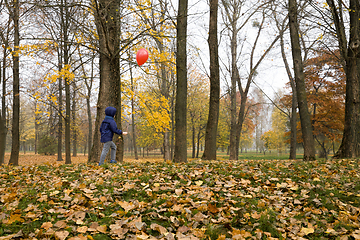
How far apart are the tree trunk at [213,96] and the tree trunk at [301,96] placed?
10.2ft

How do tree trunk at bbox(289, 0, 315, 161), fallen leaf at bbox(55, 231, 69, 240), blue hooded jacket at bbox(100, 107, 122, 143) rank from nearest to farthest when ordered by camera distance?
fallen leaf at bbox(55, 231, 69, 240) → blue hooded jacket at bbox(100, 107, 122, 143) → tree trunk at bbox(289, 0, 315, 161)

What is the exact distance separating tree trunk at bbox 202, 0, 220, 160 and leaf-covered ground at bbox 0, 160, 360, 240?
2816mm

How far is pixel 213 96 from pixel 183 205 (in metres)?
5.14

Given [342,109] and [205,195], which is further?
[342,109]

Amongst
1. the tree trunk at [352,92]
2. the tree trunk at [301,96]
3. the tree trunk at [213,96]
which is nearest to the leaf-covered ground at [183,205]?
the tree trunk at [213,96]

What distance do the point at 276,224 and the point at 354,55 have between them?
8210mm

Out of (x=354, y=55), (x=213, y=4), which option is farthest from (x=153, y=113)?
(x=354, y=55)

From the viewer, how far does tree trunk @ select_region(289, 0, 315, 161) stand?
8.00m

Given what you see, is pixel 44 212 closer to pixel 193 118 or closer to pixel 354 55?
pixel 354 55

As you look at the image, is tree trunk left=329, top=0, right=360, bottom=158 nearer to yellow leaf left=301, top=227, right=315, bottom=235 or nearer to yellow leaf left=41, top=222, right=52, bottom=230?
yellow leaf left=301, top=227, right=315, bottom=235

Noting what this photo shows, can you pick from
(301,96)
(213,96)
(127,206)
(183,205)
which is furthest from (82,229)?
(301,96)

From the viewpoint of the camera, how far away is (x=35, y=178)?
454cm

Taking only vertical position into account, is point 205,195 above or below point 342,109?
below

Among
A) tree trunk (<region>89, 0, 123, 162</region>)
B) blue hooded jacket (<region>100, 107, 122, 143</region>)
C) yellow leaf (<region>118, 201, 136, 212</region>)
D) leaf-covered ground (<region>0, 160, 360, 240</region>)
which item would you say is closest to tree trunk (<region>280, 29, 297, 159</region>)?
leaf-covered ground (<region>0, 160, 360, 240</region>)
